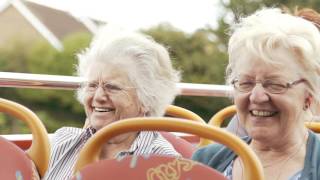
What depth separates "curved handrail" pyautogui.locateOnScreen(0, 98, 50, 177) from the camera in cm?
173

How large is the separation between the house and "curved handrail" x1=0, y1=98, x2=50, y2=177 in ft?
57.3

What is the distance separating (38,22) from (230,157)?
19312 mm

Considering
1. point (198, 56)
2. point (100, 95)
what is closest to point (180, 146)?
point (100, 95)

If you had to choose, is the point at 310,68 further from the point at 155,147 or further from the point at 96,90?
the point at 96,90

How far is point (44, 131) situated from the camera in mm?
1731

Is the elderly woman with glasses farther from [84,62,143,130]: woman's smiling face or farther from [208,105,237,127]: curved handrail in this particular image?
[208,105,237,127]: curved handrail

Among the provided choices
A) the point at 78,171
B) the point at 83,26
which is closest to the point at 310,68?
the point at 78,171

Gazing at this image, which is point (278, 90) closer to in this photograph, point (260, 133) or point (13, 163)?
point (260, 133)

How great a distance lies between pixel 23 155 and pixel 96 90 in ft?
1.15

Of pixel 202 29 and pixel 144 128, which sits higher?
pixel 144 128

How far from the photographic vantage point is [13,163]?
171 cm

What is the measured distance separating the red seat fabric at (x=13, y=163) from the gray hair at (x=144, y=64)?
0.39 m

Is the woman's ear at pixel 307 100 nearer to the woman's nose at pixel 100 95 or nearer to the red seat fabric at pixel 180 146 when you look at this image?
the red seat fabric at pixel 180 146

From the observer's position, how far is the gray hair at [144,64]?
1.97m
